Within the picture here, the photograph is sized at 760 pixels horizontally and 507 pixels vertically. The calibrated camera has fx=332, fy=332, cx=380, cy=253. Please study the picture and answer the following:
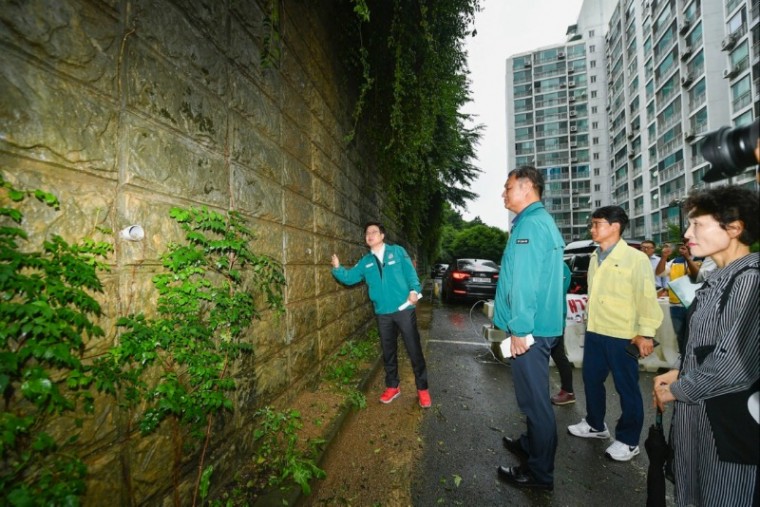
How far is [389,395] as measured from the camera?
397 centimetres

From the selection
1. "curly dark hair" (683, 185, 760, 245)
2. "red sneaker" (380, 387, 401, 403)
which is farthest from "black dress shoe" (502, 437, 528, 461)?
"curly dark hair" (683, 185, 760, 245)

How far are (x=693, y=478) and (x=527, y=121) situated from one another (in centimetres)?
7577

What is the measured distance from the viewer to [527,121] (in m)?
66.5

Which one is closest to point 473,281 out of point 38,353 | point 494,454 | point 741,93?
point 494,454

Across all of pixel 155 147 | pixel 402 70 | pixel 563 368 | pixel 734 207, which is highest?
pixel 402 70

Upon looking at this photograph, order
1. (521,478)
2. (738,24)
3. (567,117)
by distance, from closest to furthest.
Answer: (521,478) → (738,24) → (567,117)

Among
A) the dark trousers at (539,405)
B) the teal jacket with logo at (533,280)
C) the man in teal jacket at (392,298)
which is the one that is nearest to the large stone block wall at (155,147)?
the man in teal jacket at (392,298)

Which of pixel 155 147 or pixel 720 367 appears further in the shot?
pixel 155 147

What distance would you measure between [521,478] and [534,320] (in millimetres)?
1221

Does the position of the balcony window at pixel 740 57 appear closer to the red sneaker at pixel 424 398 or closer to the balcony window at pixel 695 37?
the balcony window at pixel 695 37

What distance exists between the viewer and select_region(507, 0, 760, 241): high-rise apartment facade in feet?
88.0

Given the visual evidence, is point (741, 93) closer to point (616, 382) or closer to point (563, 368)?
point (563, 368)

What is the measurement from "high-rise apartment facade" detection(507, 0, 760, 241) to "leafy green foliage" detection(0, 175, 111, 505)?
639 inches

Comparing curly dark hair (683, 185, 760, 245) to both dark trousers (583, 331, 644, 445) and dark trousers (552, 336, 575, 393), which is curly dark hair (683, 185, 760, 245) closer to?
dark trousers (583, 331, 644, 445)
